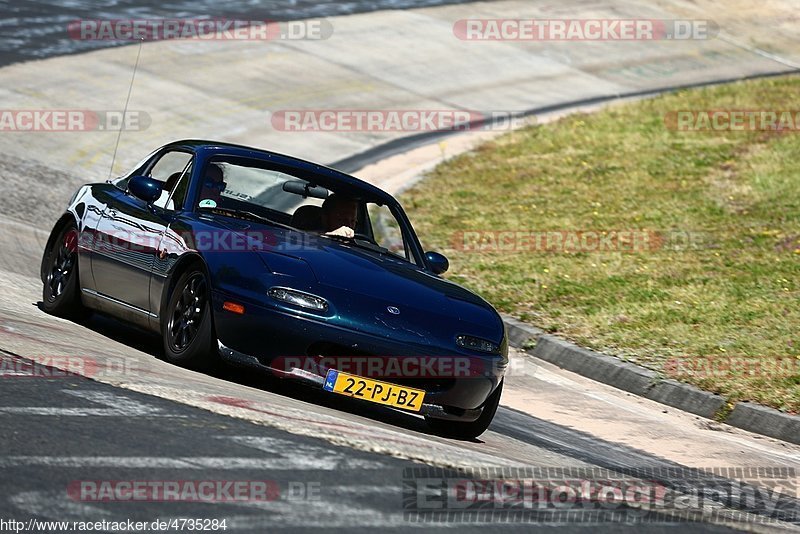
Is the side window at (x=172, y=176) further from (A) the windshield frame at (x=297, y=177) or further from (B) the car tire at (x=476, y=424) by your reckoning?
(B) the car tire at (x=476, y=424)

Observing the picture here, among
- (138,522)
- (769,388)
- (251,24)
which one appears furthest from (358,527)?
(251,24)

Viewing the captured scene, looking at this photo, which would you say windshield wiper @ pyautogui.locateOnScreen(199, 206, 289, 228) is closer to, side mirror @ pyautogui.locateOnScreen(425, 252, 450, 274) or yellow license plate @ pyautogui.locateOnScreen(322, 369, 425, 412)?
side mirror @ pyautogui.locateOnScreen(425, 252, 450, 274)

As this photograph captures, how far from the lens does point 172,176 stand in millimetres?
9234

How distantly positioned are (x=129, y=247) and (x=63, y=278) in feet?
3.96

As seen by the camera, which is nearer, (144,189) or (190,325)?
(190,325)

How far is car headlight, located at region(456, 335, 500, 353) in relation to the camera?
770 centimetres

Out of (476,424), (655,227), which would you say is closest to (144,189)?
(476,424)

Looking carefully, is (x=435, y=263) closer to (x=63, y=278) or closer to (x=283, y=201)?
(x=283, y=201)

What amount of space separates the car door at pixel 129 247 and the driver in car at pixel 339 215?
97cm

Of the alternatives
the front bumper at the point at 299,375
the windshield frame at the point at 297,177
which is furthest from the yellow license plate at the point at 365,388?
the windshield frame at the point at 297,177

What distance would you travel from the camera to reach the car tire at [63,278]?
31.1 feet

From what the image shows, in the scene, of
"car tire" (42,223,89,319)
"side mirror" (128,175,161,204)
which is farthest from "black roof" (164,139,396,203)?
"car tire" (42,223,89,319)

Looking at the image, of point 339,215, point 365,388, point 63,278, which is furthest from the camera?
point 63,278

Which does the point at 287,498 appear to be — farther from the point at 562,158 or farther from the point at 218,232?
the point at 562,158
